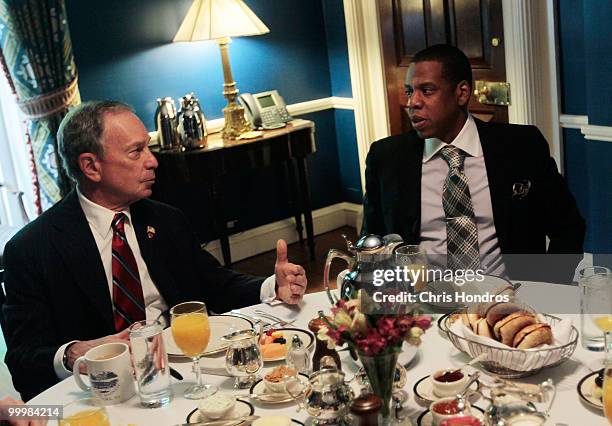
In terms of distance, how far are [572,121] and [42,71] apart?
8.61 feet

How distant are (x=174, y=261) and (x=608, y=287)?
125 cm

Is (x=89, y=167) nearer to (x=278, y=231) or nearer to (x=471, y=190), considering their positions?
(x=471, y=190)

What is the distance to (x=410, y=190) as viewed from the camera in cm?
271

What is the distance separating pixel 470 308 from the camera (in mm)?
1741

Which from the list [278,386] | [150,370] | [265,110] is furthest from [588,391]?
[265,110]

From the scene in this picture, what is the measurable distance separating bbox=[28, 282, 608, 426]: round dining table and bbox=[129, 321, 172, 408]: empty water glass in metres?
0.02

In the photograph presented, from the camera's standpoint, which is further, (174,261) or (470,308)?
(174,261)

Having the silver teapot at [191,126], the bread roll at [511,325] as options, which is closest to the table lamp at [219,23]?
the silver teapot at [191,126]

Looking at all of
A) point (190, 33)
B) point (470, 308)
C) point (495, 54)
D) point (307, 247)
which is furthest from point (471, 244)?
point (307, 247)

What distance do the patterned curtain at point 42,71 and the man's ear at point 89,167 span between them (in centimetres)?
208

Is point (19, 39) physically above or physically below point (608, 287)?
above

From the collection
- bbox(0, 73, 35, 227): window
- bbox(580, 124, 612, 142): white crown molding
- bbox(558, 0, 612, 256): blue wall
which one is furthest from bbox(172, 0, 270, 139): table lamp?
bbox(580, 124, 612, 142): white crown molding

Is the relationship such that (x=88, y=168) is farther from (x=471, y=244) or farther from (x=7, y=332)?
(x=471, y=244)

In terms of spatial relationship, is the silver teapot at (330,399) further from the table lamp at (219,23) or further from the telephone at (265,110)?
the telephone at (265,110)
